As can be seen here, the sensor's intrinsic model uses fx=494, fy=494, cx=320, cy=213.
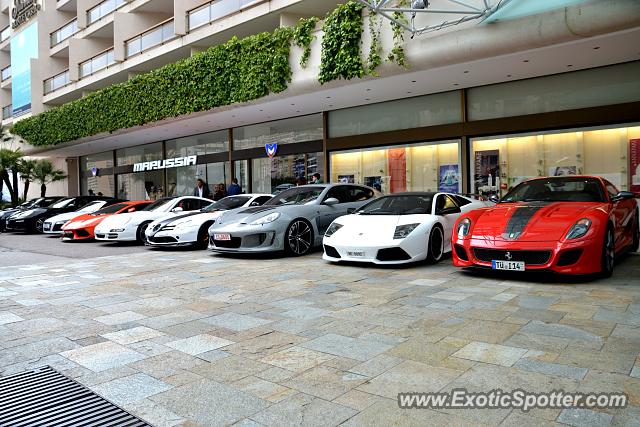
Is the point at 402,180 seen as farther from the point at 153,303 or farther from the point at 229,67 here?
the point at 153,303

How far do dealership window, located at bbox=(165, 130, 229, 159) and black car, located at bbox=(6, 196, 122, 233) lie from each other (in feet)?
18.5

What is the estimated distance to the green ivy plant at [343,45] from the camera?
11.8 m

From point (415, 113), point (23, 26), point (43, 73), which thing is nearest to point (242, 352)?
point (415, 113)

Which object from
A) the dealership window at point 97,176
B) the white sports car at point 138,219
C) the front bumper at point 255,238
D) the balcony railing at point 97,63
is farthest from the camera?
the dealership window at point 97,176

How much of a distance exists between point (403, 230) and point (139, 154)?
72.0 feet

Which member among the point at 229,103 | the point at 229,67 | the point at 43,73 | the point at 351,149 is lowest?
the point at 351,149

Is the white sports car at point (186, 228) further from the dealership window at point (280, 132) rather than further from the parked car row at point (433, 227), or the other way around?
the dealership window at point (280, 132)

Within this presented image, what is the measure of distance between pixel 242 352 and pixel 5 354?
185cm

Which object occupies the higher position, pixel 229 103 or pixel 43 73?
pixel 43 73

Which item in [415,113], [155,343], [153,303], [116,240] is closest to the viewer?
[155,343]

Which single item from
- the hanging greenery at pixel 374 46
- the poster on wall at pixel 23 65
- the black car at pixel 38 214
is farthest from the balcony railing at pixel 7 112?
the hanging greenery at pixel 374 46

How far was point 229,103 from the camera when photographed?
49.6 feet

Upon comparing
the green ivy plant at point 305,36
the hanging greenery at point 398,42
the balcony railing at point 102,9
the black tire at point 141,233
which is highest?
the balcony railing at point 102,9

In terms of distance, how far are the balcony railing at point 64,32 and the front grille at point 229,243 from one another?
24.1 meters
